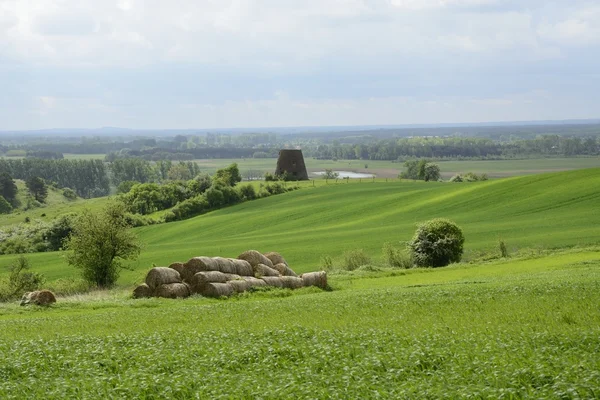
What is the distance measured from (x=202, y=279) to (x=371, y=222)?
49520 millimetres

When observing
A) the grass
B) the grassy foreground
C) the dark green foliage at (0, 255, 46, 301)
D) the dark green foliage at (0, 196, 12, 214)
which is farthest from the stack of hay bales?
the dark green foliage at (0, 196, 12, 214)

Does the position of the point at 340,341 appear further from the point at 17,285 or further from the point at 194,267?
the point at 17,285

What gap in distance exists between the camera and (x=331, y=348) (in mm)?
20156

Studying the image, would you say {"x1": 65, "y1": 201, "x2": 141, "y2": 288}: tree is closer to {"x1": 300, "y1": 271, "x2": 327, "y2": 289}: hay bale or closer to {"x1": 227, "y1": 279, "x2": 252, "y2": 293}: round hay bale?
{"x1": 227, "y1": 279, "x2": 252, "y2": 293}: round hay bale

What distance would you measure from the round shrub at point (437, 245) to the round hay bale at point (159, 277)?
80.2 feet

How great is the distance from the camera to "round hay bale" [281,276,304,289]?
43.7 meters

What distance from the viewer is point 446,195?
95.6 metres

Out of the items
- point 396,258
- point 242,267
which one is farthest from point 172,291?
point 396,258

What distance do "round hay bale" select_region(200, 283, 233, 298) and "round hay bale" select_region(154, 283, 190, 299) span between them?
0.97 metres

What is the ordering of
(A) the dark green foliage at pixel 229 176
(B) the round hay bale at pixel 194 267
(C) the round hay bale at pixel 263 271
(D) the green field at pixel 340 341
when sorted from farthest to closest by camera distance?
(A) the dark green foliage at pixel 229 176
(C) the round hay bale at pixel 263 271
(B) the round hay bale at pixel 194 267
(D) the green field at pixel 340 341

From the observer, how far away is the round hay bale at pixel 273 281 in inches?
1678

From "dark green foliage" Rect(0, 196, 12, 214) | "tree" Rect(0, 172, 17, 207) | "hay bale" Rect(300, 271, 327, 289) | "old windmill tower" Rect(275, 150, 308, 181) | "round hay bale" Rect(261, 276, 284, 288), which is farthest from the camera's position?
"tree" Rect(0, 172, 17, 207)

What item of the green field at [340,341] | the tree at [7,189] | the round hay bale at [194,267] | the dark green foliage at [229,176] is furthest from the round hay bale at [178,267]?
the tree at [7,189]

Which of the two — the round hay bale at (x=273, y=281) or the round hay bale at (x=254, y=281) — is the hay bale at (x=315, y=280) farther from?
the round hay bale at (x=254, y=281)
